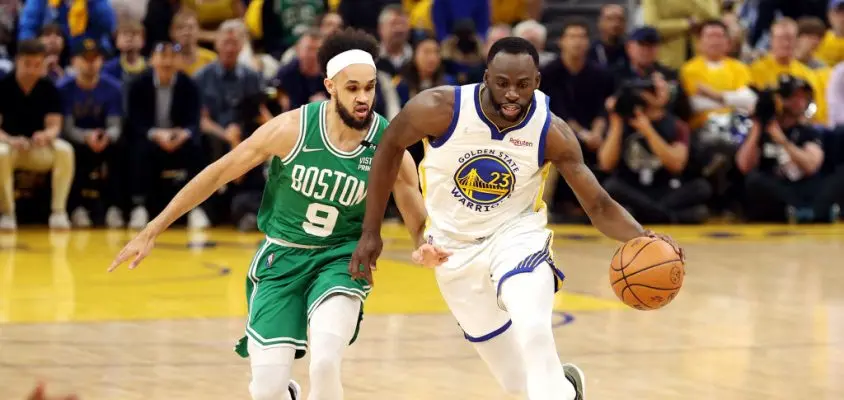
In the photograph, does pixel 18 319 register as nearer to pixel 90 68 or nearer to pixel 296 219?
pixel 296 219

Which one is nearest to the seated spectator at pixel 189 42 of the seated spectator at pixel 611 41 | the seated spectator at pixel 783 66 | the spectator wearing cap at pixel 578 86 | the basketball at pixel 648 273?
the spectator wearing cap at pixel 578 86

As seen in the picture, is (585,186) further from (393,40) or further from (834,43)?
(834,43)

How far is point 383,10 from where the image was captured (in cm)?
1412

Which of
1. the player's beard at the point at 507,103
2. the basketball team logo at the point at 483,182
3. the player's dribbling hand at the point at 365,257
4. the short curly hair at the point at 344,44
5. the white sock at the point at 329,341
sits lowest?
the white sock at the point at 329,341

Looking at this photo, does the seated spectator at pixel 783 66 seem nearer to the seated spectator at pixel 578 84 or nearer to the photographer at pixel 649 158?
the photographer at pixel 649 158

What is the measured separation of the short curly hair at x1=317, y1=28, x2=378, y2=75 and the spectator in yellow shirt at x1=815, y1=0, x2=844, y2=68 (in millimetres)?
10698

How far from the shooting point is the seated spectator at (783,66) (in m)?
14.4

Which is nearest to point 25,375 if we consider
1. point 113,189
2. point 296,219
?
point 296,219

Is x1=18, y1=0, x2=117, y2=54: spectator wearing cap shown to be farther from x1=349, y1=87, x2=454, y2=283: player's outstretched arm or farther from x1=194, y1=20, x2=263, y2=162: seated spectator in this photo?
x1=349, y1=87, x2=454, y2=283: player's outstretched arm

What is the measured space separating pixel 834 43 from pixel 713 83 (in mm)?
2053

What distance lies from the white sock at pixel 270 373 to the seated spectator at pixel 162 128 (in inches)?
322

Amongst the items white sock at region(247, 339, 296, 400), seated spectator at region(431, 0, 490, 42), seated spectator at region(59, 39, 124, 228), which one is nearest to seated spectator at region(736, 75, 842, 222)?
seated spectator at region(431, 0, 490, 42)

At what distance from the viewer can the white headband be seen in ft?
17.6

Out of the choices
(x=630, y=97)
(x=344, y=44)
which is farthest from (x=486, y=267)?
(x=630, y=97)
